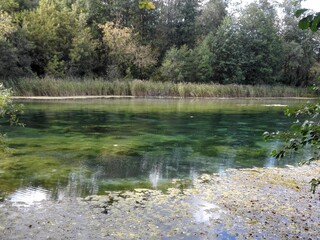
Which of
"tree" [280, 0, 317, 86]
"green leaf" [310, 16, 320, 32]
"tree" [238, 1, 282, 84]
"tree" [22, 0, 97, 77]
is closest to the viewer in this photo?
"green leaf" [310, 16, 320, 32]

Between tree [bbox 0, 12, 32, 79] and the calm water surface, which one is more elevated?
tree [bbox 0, 12, 32, 79]

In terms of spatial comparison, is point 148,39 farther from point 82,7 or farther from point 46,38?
point 46,38

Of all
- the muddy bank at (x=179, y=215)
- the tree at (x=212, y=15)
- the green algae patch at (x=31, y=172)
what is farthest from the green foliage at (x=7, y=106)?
the tree at (x=212, y=15)

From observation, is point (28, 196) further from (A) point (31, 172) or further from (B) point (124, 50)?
(B) point (124, 50)

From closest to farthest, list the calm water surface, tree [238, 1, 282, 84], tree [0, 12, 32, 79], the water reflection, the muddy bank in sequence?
→ the muddy bank < the calm water surface < the water reflection < tree [0, 12, 32, 79] < tree [238, 1, 282, 84]

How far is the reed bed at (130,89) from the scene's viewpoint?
22.2m

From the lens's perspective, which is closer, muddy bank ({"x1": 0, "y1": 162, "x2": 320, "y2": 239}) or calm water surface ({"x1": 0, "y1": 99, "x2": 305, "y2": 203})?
muddy bank ({"x1": 0, "y1": 162, "x2": 320, "y2": 239})

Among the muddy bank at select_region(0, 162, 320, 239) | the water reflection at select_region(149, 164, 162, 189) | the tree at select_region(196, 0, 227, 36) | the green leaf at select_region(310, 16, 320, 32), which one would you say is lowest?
the water reflection at select_region(149, 164, 162, 189)

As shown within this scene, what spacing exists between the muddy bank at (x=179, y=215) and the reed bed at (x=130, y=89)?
17.8 m

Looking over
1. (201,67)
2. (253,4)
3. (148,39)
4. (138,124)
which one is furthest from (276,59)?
(138,124)

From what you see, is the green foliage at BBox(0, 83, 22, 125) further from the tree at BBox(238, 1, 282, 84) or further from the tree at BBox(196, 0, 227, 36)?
the tree at BBox(196, 0, 227, 36)

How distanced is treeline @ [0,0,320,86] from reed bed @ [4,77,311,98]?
3.24 m

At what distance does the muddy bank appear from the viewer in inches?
137

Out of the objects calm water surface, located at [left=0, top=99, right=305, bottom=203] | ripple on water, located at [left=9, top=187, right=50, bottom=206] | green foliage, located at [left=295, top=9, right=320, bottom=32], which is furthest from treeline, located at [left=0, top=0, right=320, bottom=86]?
green foliage, located at [left=295, top=9, right=320, bottom=32]
